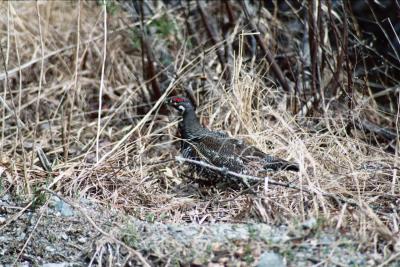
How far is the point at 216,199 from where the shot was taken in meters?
4.99

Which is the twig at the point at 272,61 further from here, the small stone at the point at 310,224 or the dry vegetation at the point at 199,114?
the small stone at the point at 310,224

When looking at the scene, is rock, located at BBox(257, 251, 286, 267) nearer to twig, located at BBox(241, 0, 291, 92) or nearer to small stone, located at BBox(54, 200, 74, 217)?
small stone, located at BBox(54, 200, 74, 217)

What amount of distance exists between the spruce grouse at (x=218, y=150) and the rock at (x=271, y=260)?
1082 mm

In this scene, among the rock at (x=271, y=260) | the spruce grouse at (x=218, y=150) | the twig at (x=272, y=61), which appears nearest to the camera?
the rock at (x=271, y=260)

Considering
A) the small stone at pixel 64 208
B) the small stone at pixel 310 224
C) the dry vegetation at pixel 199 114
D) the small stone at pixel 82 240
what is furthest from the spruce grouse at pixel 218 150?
the small stone at pixel 82 240

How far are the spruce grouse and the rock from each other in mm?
1082

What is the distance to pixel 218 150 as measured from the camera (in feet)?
17.5

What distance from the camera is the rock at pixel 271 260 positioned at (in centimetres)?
380

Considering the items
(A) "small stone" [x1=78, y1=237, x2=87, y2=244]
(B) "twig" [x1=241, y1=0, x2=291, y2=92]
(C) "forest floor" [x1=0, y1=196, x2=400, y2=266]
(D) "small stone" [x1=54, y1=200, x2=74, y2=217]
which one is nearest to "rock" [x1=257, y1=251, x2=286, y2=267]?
(C) "forest floor" [x1=0, y1=196, x2=400, y2=266]

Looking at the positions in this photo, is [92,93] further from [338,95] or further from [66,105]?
[338,95]

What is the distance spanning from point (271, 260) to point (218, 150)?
1635 millimetres

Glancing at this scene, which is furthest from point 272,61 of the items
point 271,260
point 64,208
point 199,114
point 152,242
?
point 271,260

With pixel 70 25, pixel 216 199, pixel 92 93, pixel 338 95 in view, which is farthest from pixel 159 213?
pixel 70 25

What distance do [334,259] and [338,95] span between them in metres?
2.73
